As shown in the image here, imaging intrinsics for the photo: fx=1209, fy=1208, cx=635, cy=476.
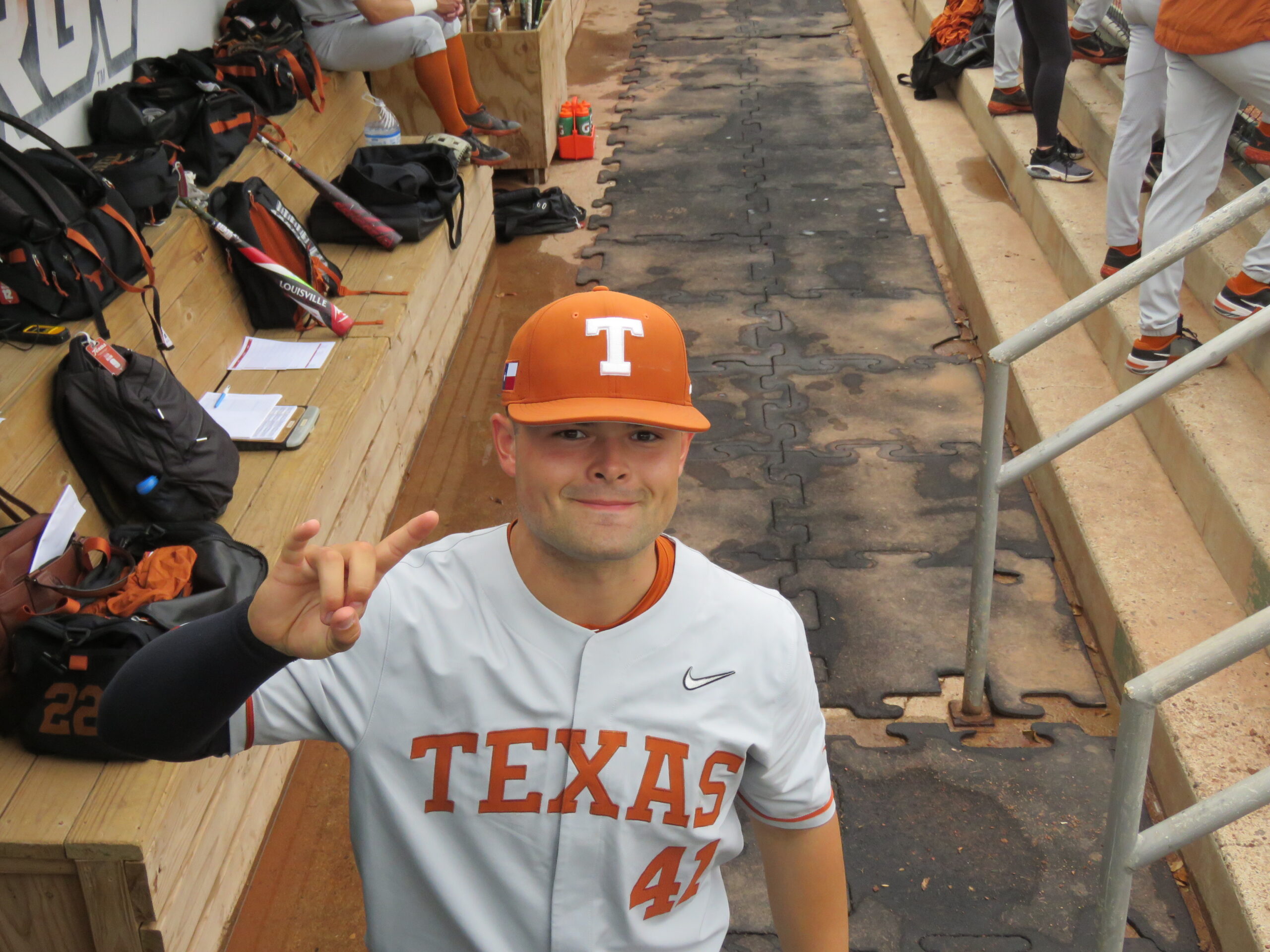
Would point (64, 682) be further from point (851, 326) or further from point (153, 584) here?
point (851, 326)

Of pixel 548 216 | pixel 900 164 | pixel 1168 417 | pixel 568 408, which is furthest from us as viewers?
pixel 900 164

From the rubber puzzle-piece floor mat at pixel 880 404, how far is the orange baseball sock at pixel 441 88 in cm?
275

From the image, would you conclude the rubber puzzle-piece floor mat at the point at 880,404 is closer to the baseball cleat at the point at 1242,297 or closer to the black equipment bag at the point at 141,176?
the baseball cleat at the point at 1242,297

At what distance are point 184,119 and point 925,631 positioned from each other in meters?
3.71

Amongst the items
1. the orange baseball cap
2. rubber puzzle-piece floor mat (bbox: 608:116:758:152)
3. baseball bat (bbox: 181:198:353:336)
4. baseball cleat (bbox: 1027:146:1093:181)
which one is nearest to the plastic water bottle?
baseball bat (bbox: 181:198:353:336)

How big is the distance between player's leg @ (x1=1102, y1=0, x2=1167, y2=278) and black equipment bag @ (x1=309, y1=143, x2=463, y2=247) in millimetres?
3083

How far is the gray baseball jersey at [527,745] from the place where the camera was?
5.72 feet

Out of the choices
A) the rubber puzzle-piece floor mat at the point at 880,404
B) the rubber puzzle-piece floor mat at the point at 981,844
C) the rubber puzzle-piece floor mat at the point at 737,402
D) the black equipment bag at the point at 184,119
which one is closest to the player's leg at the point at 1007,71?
the rubber puzzle-piece floor mat at the point at 880,404

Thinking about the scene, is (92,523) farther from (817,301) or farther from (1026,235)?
(1026,235)

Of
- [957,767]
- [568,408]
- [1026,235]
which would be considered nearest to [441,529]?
[957,767]

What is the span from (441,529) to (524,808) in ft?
10.3

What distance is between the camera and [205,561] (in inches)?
132

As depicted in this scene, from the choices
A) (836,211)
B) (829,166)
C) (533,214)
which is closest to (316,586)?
(533,214)

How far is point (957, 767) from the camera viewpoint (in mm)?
3656
